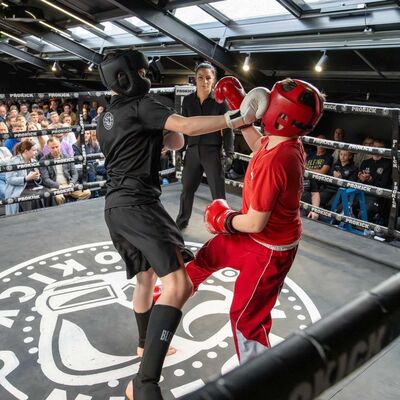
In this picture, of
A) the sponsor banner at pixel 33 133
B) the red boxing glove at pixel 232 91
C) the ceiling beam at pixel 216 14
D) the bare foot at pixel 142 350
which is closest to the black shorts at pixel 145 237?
the bare foot at pixel 142 350

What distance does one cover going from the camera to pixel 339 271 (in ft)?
8.84

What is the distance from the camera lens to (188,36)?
570 centimetres

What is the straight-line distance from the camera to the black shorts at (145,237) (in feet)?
4.99

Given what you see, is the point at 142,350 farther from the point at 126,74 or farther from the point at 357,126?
the point at 357,126

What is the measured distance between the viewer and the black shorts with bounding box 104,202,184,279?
59.9 inches

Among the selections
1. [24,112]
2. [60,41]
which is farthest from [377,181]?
[24,112]

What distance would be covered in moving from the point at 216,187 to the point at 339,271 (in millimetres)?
1063

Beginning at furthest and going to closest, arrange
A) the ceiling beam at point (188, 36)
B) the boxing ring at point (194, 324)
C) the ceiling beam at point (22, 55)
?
the ceiling beam at point (22, 55) < the ceiling beam at point (188, 36) < the boxing ring at point (194, 324)

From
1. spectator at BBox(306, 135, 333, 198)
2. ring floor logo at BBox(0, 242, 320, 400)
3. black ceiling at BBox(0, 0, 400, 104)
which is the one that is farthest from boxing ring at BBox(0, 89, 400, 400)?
black ceiling at BBox(0, 0, 400, 104)

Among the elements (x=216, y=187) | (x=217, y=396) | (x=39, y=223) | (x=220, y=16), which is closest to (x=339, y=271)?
(x=216, y=187)

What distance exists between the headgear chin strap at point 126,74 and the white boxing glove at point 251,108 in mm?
352

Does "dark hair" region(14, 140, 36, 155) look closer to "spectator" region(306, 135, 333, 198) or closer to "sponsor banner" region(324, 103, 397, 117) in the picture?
"sponsor banner" region(324, 103, 397, 117)

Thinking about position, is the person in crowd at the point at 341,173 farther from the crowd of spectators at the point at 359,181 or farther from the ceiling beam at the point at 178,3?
the ceiling beam at the point at 178,3

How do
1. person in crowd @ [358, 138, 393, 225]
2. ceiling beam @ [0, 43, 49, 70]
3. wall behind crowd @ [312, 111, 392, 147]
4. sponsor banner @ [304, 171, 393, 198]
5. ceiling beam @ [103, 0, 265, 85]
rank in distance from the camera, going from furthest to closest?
ceiling beam @ [0, 43, 49, 70]
wall behind crowd @ [312, 111, 392, 147]
ceiling beam @ [103, 0, 265, 85]
person in crowd @ [358, 138, 393, 225]
sponsor banner @ [304, 171, 393, 198]
